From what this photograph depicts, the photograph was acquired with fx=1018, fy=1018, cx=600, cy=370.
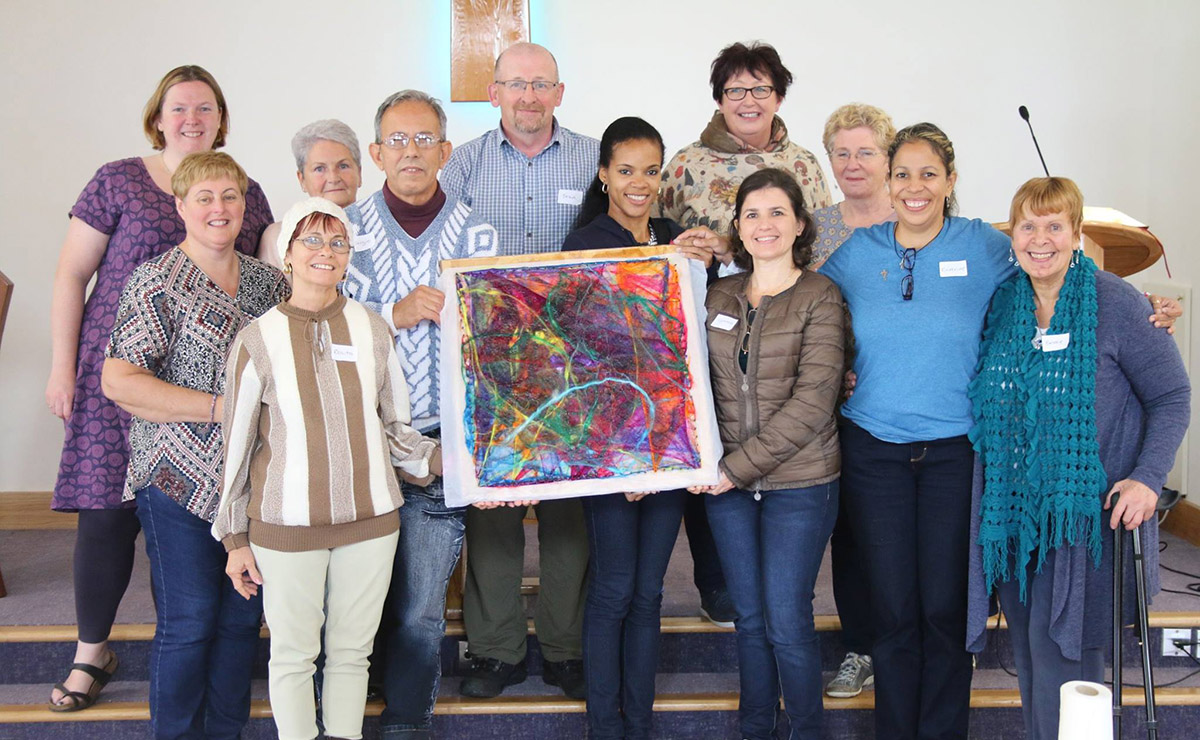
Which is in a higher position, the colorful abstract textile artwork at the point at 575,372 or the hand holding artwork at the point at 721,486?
the colorful abstract textile artwork at the point at 575,372

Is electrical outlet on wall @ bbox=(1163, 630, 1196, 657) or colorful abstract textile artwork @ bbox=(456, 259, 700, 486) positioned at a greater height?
colorful abstract textile artwork @ bbox=(456, 259, 700, 486)

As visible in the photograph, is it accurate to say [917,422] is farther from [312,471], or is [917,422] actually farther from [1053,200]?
[312,471]

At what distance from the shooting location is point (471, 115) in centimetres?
448

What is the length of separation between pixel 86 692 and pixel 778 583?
190 centimetres

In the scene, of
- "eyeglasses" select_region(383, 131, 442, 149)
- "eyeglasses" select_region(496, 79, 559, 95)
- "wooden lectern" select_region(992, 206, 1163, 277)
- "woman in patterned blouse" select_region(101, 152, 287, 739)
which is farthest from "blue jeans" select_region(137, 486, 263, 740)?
"wooden lectern" select_region(992, 206, 1163, 277)

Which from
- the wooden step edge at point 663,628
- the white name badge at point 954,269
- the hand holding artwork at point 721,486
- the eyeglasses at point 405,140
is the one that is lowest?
the wooden step edge at point 663,628

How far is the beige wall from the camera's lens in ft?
14.3

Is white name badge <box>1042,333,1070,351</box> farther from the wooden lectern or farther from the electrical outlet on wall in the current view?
the electrical outlet on wall

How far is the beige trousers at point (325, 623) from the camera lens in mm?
2166

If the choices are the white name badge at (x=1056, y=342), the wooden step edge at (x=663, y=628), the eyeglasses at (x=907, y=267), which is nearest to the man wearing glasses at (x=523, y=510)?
the wooden step edge at (x=663, y=628)

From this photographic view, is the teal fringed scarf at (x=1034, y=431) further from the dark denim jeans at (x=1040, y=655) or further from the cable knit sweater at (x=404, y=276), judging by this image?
the cable knit sweater at (x=404, y=276)

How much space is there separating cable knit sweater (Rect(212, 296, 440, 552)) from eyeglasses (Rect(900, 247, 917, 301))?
1176 millimetres

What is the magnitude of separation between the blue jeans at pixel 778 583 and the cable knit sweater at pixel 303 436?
795 mm

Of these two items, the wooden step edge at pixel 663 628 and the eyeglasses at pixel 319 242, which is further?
the wooden step edge at pixel 663 628
